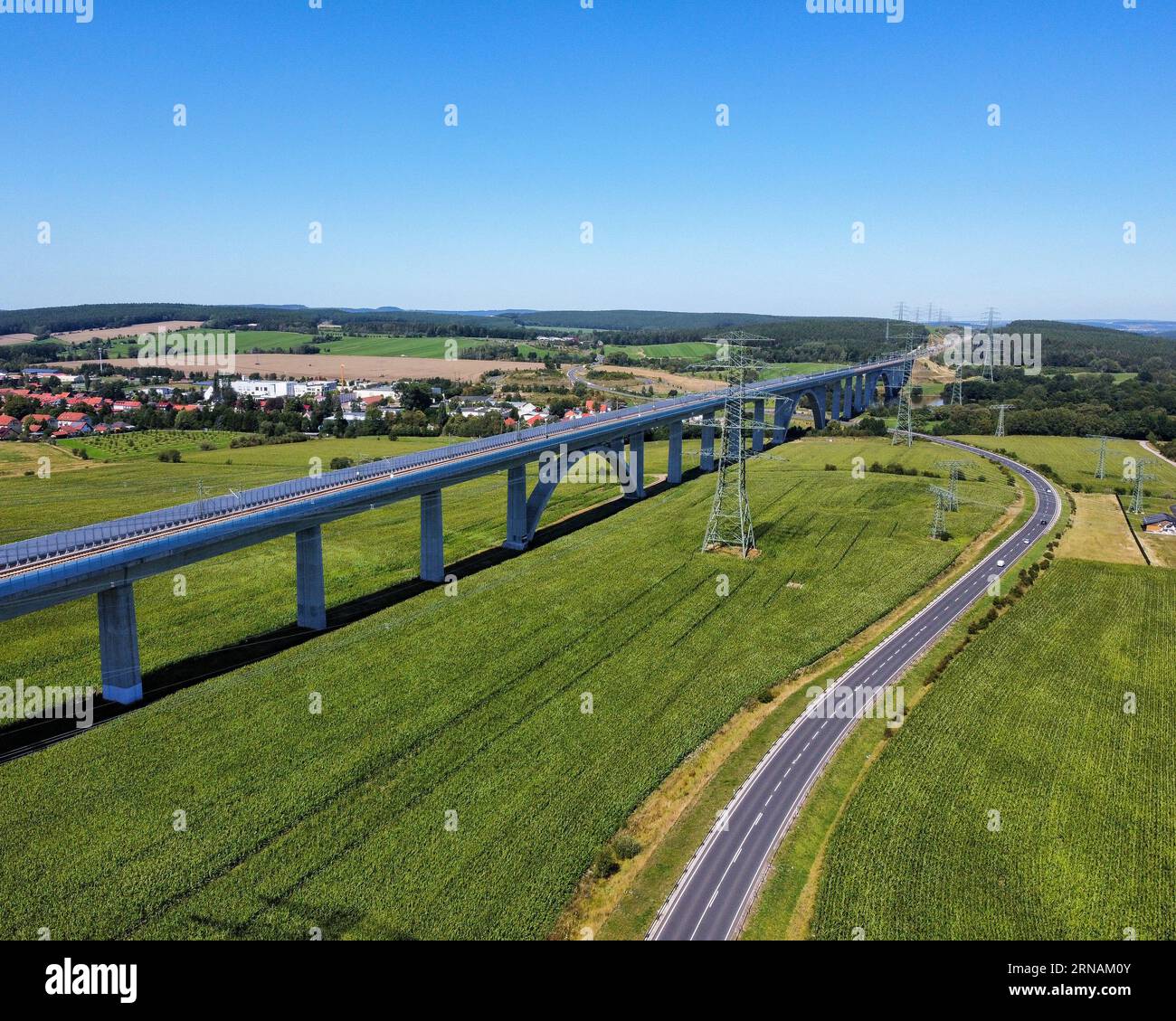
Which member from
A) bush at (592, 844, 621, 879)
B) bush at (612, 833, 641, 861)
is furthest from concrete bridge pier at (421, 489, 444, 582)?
bush at (592, 844, 621, 879)

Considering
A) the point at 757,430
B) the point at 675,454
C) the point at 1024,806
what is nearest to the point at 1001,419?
the point at 757,430

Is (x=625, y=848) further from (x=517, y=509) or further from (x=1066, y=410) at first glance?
(x=1066, y=410)

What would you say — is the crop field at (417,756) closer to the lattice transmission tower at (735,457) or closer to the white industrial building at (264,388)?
the lattice transmission tower at (735,457)

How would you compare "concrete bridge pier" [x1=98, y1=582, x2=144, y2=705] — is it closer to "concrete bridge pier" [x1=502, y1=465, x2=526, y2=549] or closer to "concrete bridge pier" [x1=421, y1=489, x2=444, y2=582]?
"concrete bridge pier" [x1=421, y1=489, x2=444, y2=582]

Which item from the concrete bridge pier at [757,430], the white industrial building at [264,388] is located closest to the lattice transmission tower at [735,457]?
the concrete bridge pier at [757,430]

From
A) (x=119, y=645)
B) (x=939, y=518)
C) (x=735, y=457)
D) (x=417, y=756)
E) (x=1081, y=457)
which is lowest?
(x=417, y=756)

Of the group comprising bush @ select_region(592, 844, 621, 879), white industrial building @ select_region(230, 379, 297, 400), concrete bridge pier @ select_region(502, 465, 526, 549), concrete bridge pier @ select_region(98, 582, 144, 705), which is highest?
white industrial building @ select_region(230, 379, 297, 400)
